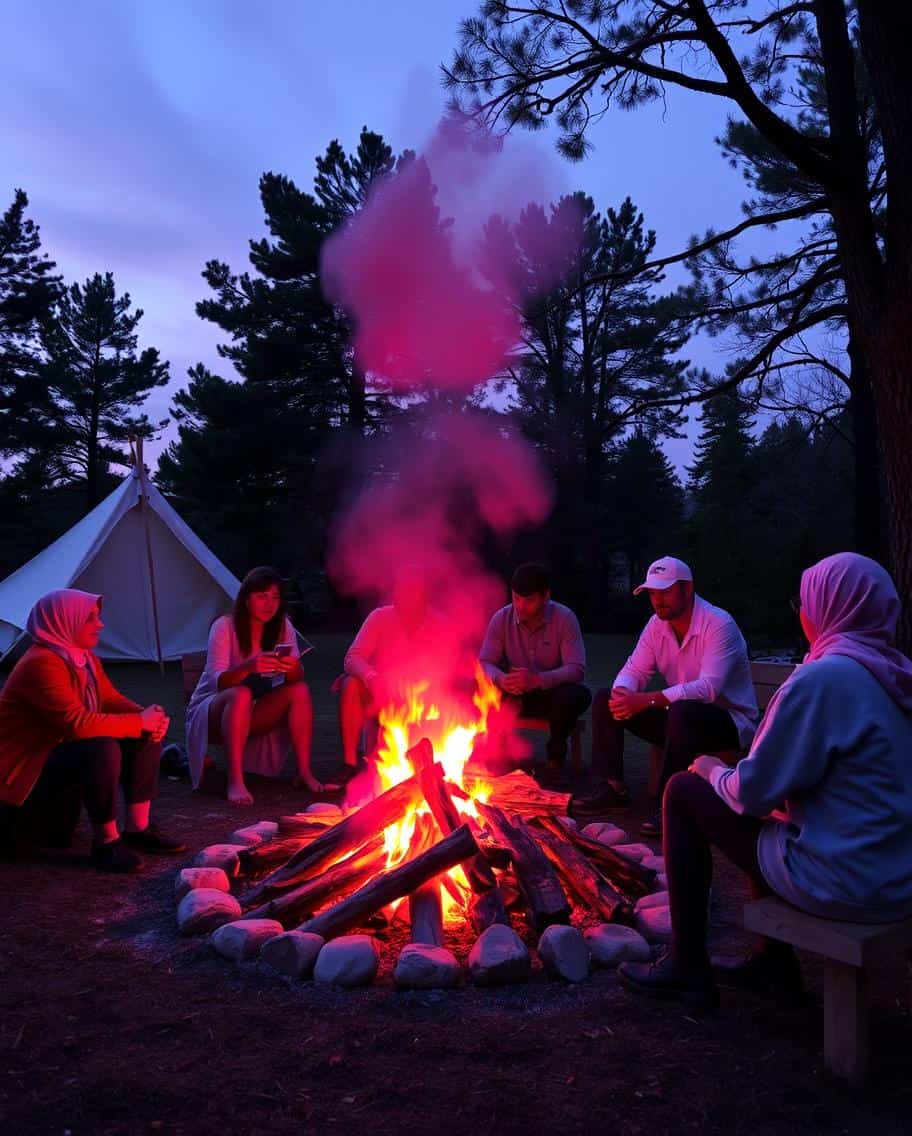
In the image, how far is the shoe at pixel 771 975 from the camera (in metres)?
2.61

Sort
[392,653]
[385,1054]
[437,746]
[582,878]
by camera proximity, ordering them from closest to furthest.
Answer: [385,1054]
[582,878]
[437,746]
[392,653]

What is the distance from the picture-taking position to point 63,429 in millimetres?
27172

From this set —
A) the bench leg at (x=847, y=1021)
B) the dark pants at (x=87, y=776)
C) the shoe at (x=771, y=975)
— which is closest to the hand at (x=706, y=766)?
the bench leg at (x=847, y=1021)

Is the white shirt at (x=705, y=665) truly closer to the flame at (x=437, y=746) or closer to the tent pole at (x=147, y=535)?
the flame at (x=437, y=746)

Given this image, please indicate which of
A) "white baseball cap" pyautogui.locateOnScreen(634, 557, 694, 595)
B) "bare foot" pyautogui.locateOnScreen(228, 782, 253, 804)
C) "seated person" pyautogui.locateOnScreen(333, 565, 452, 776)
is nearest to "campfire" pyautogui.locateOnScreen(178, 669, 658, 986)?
"bare foot" pyautogui.locateOnScreen(228, 782, 253, 804)

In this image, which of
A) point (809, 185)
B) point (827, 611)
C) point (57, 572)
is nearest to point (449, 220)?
point (809, 185)

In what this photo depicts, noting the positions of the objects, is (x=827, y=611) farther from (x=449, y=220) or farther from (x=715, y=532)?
(x=715, y=532)

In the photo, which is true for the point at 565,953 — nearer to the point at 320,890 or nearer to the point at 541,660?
the point at 320,890

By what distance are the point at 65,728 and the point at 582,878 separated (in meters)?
2.10

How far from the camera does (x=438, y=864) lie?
3025 millimetres

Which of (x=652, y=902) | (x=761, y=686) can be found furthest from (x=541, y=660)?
(x=652, y=902)

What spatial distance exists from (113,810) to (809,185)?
846 cm

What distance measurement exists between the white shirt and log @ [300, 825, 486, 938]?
1.59 metres

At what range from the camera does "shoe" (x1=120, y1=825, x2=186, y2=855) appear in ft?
13.2
